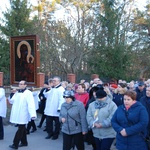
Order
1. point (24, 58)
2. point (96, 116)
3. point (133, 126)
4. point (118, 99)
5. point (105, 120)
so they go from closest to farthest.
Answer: point (133, 126) < point (105, 120) < point (96, 116) < point (118, 99) < point (24, 58)

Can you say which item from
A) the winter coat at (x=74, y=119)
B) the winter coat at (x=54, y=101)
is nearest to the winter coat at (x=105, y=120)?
the winter coat at (x=74, y=119)

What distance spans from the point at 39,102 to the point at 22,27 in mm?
17172

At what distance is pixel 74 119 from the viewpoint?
6184mm

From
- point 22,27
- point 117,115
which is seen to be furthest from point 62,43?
point 117,115

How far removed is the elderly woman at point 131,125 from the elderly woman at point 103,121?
22.7 inches

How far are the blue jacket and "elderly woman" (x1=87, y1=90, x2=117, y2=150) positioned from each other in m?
0.61

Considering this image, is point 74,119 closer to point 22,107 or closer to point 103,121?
point 103,121

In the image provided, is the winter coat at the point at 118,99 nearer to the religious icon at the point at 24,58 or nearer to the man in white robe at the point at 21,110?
the man in white robe at the point at 21,110

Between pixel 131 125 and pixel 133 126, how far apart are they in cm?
7

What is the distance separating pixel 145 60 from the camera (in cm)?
3434

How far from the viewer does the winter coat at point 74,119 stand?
242 inches

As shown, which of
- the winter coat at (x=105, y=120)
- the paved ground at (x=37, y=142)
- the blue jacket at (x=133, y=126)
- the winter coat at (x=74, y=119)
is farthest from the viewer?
the paved ground at (x=37, y=142)

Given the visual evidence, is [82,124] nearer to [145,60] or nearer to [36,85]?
[36,85]

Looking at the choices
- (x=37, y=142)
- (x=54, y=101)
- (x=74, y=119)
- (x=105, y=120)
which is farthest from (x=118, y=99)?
(x=105, y=120)
